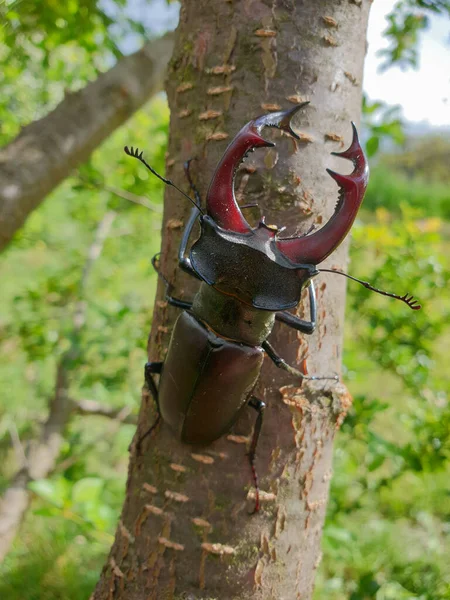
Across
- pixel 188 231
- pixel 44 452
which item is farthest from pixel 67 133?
pixel 44 452

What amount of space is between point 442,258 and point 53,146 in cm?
207

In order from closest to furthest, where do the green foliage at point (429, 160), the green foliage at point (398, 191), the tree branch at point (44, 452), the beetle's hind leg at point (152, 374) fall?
the beetle's hind leg at point (152, 374)
the tree branch at point (44, 452)
the green foliage at point (429, 160)
the green foliage at point (398, 191)

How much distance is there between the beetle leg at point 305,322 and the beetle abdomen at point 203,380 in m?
0.10

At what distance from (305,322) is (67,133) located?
1658 mm

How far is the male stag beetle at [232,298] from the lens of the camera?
105 centimetres

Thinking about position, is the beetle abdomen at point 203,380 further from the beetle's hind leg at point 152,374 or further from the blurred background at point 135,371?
the blurred background at point 135,371

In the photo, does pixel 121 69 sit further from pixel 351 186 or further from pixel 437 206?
pixel 437 206

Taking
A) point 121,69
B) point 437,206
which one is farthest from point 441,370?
point 437,206

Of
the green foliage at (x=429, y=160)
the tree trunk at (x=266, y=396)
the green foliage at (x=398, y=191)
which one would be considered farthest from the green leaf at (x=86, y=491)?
the green foliage at (x=398, y=191)

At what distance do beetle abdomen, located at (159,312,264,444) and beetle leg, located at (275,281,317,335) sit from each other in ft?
0.34

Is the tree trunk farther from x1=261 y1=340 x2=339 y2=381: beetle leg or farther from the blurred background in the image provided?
the blurred background

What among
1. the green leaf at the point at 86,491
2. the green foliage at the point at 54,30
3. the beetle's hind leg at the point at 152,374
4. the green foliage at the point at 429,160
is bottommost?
the green leaf at the point at 86,491

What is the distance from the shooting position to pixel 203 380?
4.18 ft

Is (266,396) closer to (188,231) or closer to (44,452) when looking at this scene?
(188,231)
